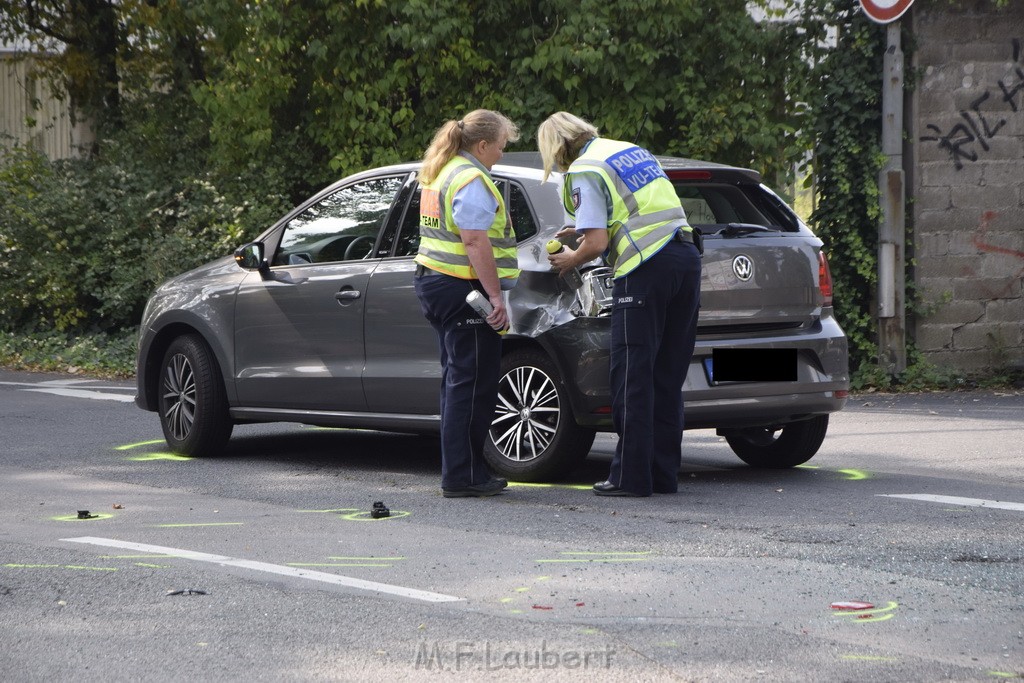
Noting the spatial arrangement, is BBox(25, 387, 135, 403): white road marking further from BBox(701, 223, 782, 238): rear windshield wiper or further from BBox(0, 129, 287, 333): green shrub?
BBox(701, 223, 782, 238): rear windshield wiper

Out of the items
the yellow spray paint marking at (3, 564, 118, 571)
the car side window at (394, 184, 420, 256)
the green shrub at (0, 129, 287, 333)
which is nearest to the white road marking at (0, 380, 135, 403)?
the green shrub at (0, 129, 287, 333)

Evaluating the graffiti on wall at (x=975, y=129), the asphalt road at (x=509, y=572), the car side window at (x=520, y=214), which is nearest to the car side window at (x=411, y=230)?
the car side window at (x=520, y=214)

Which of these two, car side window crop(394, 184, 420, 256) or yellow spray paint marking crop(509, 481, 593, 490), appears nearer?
yellow spray paint marking crop(509, 481, 593, 490)

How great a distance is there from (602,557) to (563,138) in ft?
7.10

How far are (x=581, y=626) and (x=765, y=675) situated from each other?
0.70 m

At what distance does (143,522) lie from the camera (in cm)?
652

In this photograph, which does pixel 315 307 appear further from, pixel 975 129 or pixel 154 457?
pixel 975 129

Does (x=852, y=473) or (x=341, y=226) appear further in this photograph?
(x=341, y=226)

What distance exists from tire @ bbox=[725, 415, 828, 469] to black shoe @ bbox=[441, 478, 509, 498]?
1.72 metres

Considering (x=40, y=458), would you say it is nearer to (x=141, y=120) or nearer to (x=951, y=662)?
(x=951, y=662)

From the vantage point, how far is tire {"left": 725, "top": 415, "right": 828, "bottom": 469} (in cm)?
790

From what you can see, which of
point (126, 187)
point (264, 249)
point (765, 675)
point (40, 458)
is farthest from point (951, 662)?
point (126, 187)

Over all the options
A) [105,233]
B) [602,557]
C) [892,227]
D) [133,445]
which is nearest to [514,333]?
[602,557]

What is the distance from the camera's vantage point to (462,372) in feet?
22.7
